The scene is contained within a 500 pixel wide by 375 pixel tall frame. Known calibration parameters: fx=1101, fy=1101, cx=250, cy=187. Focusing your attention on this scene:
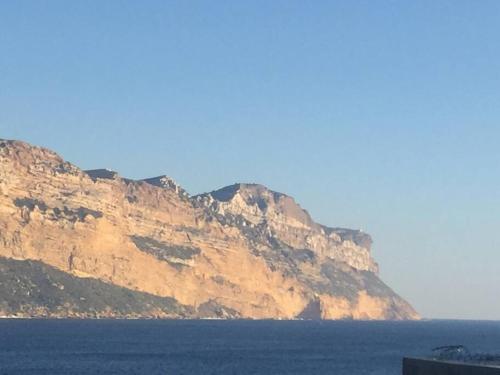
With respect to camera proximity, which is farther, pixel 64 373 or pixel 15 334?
pixel 15 334

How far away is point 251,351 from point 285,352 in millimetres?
5794

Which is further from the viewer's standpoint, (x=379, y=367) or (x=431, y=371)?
(x=379, y=367)

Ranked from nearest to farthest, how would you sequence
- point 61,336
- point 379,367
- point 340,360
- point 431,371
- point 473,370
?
point 473,370, point 431,371, point 379,367, point 340,360, point 61,336

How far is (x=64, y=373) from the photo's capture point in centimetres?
12081

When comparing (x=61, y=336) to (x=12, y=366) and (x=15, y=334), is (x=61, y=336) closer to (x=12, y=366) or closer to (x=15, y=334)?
(x=15, y=334)

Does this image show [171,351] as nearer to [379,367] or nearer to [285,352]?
[285,352]

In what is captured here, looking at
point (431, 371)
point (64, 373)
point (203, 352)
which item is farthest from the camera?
point (203, 352)

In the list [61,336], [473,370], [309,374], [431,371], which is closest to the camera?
[473,370]

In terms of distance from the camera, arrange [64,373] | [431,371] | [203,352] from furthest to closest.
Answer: [203,352] < [64,373] < [431,371]

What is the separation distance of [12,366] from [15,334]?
7417cm

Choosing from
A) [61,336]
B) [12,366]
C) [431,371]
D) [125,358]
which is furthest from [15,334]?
[431,371]

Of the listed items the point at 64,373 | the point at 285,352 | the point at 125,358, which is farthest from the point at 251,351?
the point at 64,373

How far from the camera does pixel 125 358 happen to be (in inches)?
5782

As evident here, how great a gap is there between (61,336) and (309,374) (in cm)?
8057
